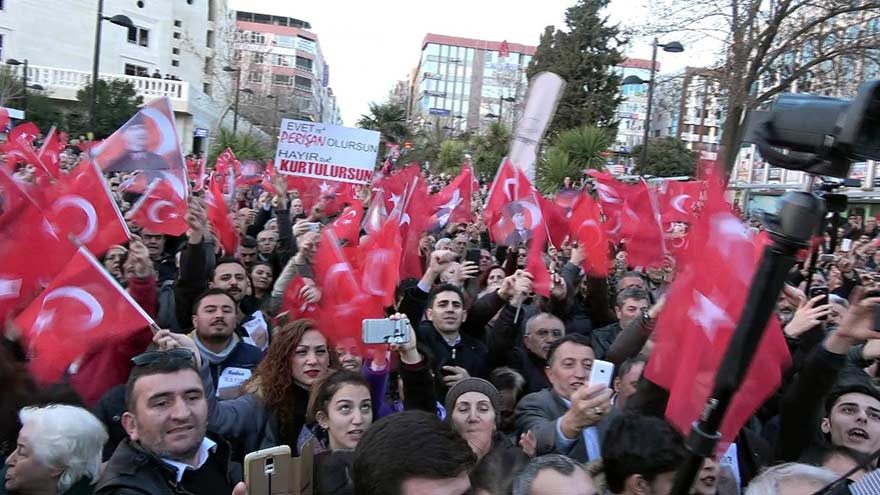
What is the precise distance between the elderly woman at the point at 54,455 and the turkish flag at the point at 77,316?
0.99m

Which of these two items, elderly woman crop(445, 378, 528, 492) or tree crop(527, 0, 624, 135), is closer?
elderly woman crop(445, 378, 528, 492)

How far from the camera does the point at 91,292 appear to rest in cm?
368

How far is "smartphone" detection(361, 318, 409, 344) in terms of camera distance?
3.30 m

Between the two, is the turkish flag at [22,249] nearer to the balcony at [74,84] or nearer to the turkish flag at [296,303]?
the turkish flag at [296,303]

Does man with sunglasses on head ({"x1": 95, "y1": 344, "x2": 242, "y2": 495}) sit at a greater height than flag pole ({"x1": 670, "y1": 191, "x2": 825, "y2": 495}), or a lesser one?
lesser

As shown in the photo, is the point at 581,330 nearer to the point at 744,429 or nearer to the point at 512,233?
the point at 512,233

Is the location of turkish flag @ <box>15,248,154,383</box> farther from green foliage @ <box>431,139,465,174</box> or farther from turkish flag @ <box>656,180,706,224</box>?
green foliage @ <box>431,139,465,174</box>

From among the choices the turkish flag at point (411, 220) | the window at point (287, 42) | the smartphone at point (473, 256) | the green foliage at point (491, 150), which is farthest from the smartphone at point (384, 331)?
the window at point (287, 42)

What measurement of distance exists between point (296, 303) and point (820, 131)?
12.8 ft

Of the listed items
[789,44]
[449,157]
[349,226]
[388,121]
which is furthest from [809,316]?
Answer: [388,121]

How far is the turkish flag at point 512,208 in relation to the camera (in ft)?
26.4

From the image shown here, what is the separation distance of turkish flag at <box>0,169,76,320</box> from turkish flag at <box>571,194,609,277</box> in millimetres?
4090

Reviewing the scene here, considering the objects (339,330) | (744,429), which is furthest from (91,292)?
(744,429)

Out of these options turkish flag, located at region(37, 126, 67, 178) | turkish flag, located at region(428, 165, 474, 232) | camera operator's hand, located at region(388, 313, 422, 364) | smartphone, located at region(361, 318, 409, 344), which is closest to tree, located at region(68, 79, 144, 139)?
turkish flag, located at region(37, 126, 67, 178)
